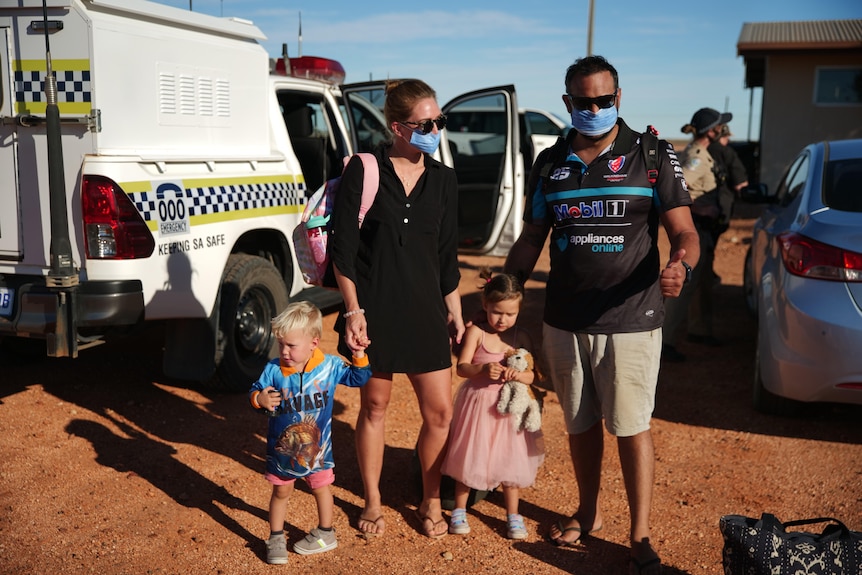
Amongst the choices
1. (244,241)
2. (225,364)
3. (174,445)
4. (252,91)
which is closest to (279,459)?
(174,445)

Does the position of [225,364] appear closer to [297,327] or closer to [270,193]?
[270,193]

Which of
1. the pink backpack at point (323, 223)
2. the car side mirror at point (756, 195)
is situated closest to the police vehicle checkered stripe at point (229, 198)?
the pink backpack at point (323, 223)

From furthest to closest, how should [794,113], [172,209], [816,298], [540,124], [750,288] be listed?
[794,113], [540,124], [750,288], [172,209], [816,298]

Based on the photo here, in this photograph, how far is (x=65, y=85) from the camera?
425 centimetres

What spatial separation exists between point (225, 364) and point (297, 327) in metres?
2.22

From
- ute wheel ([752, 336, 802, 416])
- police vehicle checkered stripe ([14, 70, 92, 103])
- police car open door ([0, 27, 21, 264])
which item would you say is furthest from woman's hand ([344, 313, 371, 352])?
ute wheel ([752, 336, 802, 416])

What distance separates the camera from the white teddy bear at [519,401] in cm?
349

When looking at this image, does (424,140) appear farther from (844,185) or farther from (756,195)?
(756,195)

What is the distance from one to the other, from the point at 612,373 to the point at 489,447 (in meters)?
0.69

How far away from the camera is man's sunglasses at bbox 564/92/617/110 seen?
10.0 feet

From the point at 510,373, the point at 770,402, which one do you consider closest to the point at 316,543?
the point at 510,373

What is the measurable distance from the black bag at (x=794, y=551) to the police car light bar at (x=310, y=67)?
480cm

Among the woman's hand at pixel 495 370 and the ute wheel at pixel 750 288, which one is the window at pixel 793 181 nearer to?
the ute wheel at pixel 750 288

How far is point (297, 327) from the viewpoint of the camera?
3131 millimetres
